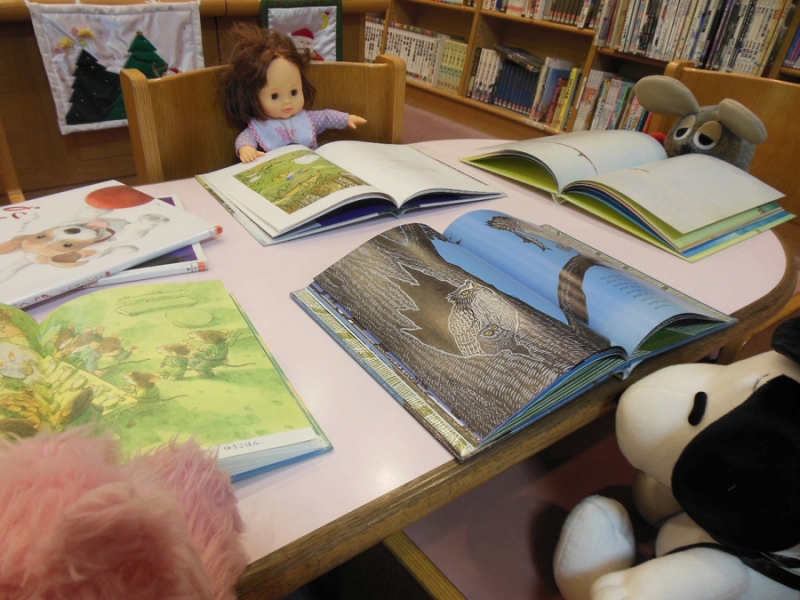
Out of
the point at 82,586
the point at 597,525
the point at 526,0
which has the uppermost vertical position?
the point at 526,0

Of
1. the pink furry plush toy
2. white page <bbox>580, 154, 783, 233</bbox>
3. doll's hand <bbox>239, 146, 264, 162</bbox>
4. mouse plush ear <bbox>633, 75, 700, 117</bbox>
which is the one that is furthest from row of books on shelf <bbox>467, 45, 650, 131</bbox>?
the pink furry plush toy

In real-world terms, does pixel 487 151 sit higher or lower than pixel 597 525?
higher

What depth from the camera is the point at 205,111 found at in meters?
1.00

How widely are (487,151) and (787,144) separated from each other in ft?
2.38

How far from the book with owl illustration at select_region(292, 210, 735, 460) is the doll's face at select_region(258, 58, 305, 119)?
1.68ft

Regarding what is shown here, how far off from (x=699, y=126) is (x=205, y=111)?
3.14 ft

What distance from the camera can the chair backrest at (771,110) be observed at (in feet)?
3.97

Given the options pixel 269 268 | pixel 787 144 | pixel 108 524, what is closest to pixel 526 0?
pixel 787 144

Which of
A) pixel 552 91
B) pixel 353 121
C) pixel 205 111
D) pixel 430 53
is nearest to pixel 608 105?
pixel 552 91

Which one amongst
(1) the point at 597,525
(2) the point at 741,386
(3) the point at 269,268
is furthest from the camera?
(3) the point at 269,268

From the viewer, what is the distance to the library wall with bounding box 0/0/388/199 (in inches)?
53.8

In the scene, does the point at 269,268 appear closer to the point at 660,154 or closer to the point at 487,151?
the point at 487,151

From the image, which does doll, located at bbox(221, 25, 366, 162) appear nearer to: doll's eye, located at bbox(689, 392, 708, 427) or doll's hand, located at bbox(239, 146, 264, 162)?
doll's hand, located at bbox(239, 146, 264, 162)

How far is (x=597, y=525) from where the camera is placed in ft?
1.80
